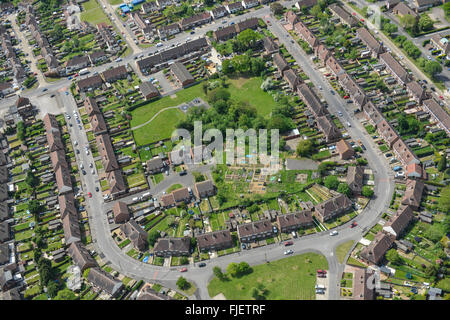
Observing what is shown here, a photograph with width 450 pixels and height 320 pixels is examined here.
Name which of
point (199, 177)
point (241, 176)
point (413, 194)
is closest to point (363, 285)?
point (413, 194)

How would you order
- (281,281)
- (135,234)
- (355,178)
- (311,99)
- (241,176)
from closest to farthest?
1. (281,281)
2. (135,234)
3. (355,178)
4. (241,176)
5. (311,99)

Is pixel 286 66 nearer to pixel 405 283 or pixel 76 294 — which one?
pixel 405 283

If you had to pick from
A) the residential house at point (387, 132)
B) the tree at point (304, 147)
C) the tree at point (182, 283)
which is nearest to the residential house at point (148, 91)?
the tree at point (304, 147)

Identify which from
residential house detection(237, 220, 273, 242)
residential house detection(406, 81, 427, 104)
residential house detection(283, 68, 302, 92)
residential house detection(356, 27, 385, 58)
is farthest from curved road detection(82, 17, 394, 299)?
residential house detection(356, 27, 385, 58)

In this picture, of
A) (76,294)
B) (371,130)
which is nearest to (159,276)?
(76,294)

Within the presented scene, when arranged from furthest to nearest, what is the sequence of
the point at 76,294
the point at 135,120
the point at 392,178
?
the point at 135,120, the point at 392,178, the point at 76,294

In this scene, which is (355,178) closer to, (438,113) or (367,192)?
(367,192)

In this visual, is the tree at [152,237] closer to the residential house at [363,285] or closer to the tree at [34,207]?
the tree at [34,207]
